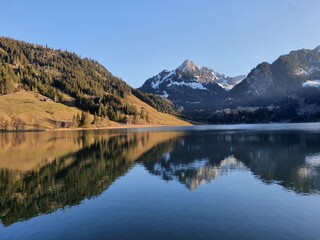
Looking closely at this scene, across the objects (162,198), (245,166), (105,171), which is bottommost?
(162,198)

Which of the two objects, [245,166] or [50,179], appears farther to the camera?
[245,166]

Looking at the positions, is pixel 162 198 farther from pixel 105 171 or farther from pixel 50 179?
pixel 105 171

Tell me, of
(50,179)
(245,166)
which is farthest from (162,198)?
(245,166)

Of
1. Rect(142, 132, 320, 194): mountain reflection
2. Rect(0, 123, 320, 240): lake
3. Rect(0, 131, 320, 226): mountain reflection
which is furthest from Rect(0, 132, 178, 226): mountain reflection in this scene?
Rect(142, 132, 320, 194): mountain reflection

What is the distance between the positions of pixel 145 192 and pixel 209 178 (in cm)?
1482

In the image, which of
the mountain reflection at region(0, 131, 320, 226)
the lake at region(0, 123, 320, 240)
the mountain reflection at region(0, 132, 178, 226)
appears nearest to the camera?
the lake at region(0, 123, 320, 240)

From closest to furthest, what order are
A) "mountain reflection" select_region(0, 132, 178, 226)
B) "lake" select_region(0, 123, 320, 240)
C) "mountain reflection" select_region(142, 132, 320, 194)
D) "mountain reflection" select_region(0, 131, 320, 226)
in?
"lake" select_region(0, 123, 320, 240) → "mountain reflection" select_region(0, 132, 178, 226) → "mountain reflection" select_region(0, 131, 320, 226) → "mountain reflection" select_region(142, 132, 320, 194)

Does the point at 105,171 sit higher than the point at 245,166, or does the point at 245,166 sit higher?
the point at 105,171

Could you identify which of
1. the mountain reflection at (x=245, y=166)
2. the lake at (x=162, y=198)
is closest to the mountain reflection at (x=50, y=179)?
the lake at (x=162, y=198)

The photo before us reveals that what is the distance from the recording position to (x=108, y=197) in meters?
44.3

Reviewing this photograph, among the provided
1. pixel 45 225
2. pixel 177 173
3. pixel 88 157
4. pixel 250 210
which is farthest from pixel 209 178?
pixel 88 157

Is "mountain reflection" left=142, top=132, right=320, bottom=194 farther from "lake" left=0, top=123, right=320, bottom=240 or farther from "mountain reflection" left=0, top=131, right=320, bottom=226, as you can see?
"lake" left=0, top=123, right=320, bottom=240

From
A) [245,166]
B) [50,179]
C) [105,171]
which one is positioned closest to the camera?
[50,179]

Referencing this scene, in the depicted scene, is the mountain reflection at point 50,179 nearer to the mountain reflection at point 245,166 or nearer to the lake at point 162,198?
the lake at point 162,198
